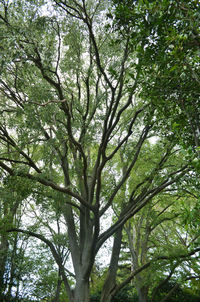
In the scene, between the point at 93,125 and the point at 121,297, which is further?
the point at 121,297

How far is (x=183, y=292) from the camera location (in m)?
11.0

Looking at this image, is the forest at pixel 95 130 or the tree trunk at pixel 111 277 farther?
the tree trunk at pixel 111 277

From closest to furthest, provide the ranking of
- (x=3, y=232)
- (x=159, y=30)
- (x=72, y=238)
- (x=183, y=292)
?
(x=159, y=30), (x=3, y=232), (x=72, y=238), (x=183, y=292)

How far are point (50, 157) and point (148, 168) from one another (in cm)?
440

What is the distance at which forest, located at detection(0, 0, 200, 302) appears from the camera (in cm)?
304

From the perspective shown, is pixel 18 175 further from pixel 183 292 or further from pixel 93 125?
pixel 183 292

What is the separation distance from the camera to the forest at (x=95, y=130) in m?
3.04

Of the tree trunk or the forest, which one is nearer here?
the forest

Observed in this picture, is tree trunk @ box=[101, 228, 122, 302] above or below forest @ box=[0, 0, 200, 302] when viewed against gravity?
below

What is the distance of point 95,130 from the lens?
736 centimetres

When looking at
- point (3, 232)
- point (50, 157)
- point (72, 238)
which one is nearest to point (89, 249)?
point (72, 238)

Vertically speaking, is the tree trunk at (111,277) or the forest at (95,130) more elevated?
the forest at (95,130)

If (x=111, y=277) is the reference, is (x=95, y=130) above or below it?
above

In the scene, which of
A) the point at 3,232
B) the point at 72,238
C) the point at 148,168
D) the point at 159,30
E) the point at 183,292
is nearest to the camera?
the point at 159,30
